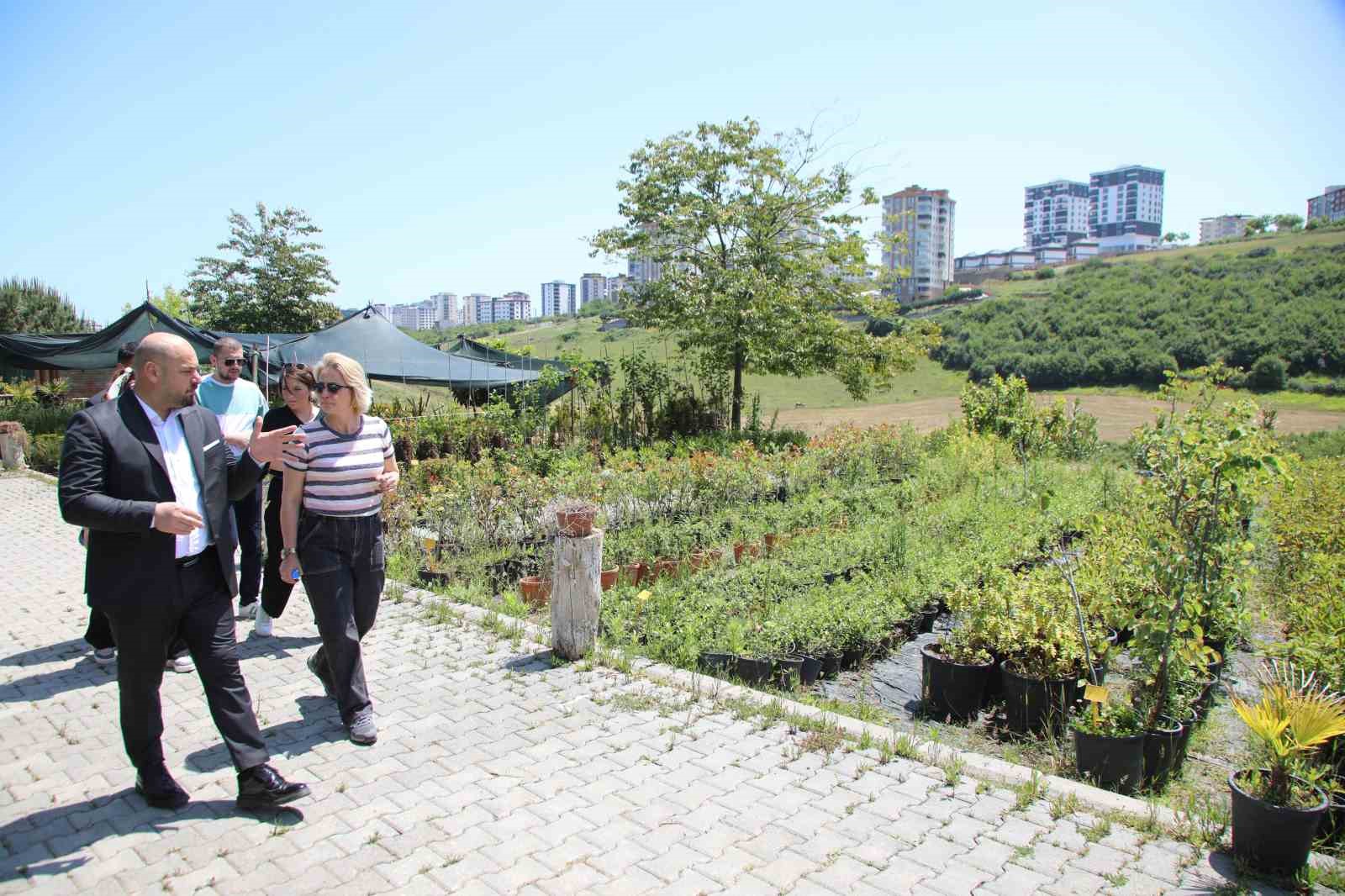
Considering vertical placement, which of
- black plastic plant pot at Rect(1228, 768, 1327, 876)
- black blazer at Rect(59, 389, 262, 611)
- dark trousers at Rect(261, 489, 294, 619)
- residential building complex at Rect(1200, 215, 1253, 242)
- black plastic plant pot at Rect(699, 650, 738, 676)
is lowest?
black plastic plant pot at Rect(699, 650, 738, 676)

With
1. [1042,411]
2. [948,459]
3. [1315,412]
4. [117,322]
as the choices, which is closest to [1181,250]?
[1315,412]

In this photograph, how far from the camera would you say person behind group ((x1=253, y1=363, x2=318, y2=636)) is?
4555 millimetres

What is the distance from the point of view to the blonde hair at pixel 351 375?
361cm

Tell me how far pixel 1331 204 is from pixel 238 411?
318ft

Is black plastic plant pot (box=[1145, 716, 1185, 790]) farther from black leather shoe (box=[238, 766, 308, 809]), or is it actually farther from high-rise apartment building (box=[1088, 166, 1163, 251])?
high-rise apartment building (box=[1088, 166, 1163, 251])

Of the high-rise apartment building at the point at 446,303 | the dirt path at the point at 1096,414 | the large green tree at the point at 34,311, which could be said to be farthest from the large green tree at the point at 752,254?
the high-rise apartment building at the point at 446,303

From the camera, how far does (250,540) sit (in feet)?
16.8

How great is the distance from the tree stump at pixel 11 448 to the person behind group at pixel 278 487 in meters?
12.1

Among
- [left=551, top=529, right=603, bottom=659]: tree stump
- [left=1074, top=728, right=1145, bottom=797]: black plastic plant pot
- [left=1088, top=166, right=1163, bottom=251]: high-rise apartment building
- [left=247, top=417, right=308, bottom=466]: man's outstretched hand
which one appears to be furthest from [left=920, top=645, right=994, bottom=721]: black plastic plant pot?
[left=1088, top=166, right=1163, bottom=251]: high-rise apartment building

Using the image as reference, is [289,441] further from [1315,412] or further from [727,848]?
[1315,412]

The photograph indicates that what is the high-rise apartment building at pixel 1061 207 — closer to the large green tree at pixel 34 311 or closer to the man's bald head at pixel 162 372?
the large green tree at pixel 34 311

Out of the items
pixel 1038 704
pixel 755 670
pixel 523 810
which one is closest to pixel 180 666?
pixel 523 810

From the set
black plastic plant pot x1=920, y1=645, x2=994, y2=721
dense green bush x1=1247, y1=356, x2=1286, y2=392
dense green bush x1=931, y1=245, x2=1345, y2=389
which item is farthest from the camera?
dense green bush x1=931, y1=245, x2=1345, y2=389

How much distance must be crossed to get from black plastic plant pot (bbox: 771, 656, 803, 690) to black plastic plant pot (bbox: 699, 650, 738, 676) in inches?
9.2
